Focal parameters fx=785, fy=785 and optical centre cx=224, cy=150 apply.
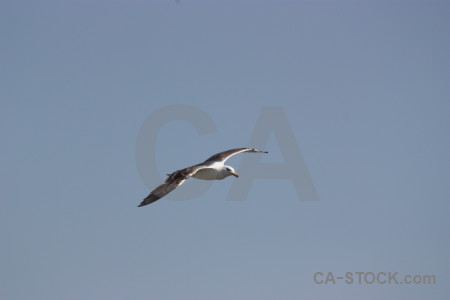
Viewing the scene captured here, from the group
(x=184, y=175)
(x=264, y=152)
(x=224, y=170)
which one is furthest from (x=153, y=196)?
(x=264, y=152)

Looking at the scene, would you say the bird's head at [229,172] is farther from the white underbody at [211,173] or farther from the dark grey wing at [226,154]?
the dark grey wing at [226,154]

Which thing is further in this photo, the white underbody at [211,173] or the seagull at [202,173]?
the white underbody at [211,173]

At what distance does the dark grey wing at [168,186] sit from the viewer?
29.2 metres

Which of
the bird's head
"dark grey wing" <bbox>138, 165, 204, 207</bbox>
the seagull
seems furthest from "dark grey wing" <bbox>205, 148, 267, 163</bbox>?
"dark grey wing" <bbox>138, 165, 204, 207</bbox>

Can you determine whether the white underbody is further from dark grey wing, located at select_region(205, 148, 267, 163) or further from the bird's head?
dark grey wing, located at select_region(205, 148, 267, 163)

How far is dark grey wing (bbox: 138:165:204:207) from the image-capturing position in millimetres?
29250

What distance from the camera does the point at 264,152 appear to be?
37.8 m

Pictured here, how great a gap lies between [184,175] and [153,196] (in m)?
1.47

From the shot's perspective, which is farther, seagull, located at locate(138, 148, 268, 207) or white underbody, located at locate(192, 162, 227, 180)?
white underbody, located at locate(192, 162, 227, 180)

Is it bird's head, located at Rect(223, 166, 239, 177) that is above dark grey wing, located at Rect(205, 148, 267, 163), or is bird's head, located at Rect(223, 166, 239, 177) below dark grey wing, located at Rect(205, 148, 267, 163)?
below

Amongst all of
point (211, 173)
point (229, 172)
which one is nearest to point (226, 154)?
point (229, 172)

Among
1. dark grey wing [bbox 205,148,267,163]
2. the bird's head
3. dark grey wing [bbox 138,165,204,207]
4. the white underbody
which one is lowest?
dark grey wing [bbox 138,165,204,207]

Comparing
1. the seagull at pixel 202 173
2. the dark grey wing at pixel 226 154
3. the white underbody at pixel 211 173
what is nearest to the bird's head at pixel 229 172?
the seagull at pixel 202 173

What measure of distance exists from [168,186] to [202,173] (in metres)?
3.45
